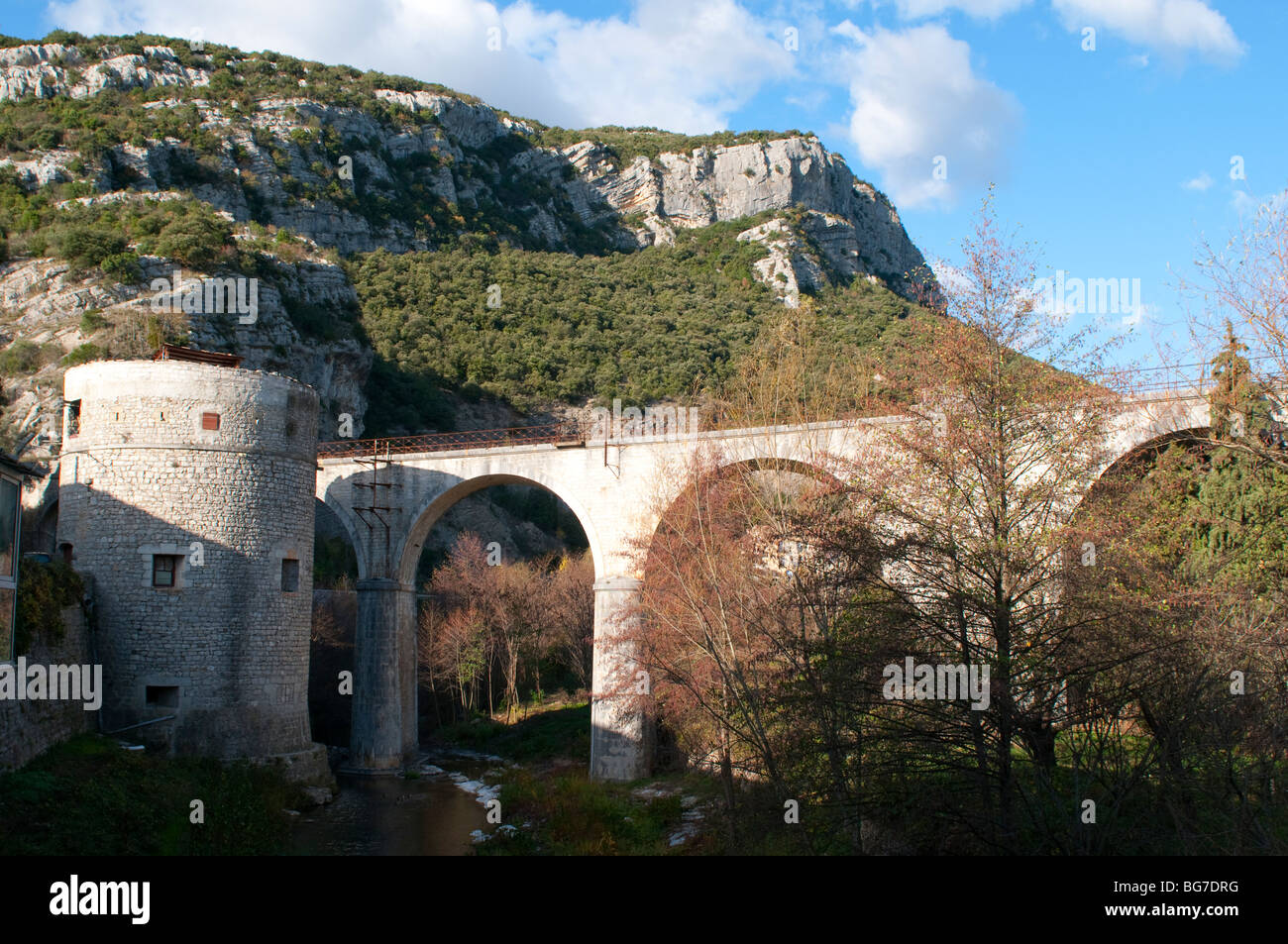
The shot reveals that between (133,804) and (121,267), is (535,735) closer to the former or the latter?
(133,804)

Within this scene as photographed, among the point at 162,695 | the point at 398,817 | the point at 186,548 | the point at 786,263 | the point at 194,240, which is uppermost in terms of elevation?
the point at 786,263

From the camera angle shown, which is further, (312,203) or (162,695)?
(312,203)

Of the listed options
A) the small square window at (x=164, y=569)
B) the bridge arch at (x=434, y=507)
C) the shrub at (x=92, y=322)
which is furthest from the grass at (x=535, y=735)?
the shrub at (x=92, y=322)

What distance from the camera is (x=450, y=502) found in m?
25.6

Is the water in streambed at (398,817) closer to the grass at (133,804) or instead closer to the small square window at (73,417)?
the grass at (133,804)

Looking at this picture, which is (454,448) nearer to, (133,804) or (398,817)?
(398,817)

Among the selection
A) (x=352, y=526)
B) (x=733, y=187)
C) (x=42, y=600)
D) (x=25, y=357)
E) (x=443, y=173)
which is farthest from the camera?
(x=733, y=187)

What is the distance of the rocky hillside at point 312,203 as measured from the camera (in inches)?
1373

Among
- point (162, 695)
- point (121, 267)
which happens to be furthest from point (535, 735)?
point (121, 267)

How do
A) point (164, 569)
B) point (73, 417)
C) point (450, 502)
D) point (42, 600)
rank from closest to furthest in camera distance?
point (42, 600) → point (164, 569) → point (73, 417) → point (450, 502)

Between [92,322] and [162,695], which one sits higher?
[92,322]

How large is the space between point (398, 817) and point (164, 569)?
21.5 feet

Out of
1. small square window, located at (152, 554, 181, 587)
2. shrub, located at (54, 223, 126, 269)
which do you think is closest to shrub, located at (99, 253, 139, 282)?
shrub, located at (54, 223, 126, 269)

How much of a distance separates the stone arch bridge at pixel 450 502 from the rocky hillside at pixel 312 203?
7.94m
